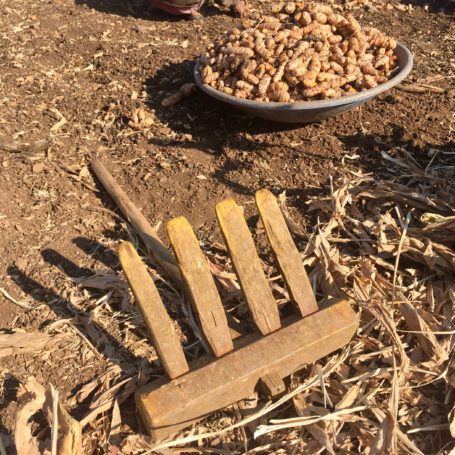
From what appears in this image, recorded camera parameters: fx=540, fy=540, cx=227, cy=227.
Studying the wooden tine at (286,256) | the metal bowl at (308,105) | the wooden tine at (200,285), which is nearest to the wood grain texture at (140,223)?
the wooden tine at (200,285)

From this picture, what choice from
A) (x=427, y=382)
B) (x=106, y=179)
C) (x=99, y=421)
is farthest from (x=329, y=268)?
(x=106, y=179)

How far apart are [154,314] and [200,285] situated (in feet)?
0.60

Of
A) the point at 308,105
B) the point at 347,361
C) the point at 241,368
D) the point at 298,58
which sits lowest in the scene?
the point at 347,361

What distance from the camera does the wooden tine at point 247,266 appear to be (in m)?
1.87

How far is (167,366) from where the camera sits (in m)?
1.77

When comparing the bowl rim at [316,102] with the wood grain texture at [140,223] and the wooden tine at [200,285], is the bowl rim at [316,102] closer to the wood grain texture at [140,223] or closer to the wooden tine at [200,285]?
the wood grain texture at [140,223]

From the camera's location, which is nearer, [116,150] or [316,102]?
[316,102]

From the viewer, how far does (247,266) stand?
1.90 metres

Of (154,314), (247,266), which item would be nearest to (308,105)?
(247,266)

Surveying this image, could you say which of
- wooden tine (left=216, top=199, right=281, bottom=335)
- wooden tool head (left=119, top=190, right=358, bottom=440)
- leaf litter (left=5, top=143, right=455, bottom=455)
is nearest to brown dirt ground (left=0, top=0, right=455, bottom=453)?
leaf litter (left=5, top=143, right=455, bottom=455)

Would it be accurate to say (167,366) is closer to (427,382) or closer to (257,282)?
(257,282)

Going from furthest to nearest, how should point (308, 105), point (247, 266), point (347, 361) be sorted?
point (308, 105)
point (347, 361)
point (247, 266)

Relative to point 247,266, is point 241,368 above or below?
below

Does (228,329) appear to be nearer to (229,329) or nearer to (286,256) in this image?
(229,329)
